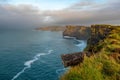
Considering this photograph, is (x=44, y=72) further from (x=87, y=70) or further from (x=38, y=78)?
(x=87, y=70)

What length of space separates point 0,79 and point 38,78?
1174 cm

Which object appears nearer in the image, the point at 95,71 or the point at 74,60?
the point at 95,71

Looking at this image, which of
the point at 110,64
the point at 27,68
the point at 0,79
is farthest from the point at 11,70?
the point at 110,64

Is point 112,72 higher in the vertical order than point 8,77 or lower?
higher

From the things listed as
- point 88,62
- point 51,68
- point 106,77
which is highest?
point 88,62

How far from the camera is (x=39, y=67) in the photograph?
7631 cm

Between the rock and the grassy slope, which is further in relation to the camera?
the rock

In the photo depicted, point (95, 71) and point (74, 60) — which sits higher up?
point (95, 71)

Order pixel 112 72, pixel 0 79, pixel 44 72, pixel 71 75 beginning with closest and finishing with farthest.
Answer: pixel 71 75
pixel 112 72
pixel 0 79
pixel 44 72

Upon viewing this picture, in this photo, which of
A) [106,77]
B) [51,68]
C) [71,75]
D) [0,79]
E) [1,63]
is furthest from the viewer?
[1,63]

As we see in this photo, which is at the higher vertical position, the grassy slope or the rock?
the grassy slope

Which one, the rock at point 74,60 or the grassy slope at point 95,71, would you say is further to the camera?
the rock at point 74,60

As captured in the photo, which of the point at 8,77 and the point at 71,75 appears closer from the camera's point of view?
the point at 71,75

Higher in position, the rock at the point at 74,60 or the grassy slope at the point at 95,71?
the grassy slope at the point at 95,71
